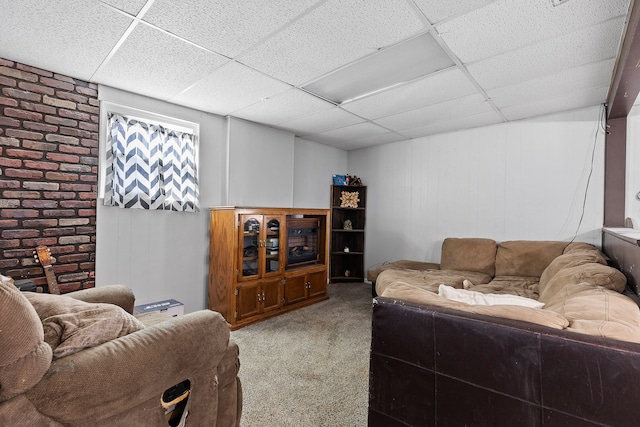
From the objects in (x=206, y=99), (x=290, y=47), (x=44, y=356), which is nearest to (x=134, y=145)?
(x=206, y=99)

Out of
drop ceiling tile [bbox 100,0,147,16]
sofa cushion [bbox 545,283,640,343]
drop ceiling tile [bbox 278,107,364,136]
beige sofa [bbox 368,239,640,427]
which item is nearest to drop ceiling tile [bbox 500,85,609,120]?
drop ceiling tile [bbox 278,107,364,136]

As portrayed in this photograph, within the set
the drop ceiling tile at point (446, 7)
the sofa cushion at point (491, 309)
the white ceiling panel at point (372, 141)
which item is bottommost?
the sofa cushion at point (491, 309)

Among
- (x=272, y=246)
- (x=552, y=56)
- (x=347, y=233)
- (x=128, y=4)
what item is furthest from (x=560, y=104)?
(x=128, y=4)

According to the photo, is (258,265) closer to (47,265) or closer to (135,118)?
(47,265)

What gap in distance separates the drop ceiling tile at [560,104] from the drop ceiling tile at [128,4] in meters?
3.45

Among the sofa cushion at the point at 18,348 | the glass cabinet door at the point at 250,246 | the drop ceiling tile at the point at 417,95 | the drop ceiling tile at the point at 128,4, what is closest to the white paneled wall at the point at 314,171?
the glass cabinet door at the point at 250,246

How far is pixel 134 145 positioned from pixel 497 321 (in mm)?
3263

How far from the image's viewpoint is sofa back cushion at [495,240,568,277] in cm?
323

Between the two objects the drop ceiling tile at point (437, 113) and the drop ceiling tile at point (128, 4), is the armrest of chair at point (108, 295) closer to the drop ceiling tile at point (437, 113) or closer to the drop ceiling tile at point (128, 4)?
the drop ceiling tile at point (128, 4)

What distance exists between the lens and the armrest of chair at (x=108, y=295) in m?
1.80

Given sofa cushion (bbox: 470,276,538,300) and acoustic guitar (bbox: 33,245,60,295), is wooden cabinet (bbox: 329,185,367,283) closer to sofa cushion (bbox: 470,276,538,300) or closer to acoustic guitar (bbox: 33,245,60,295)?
sofa cushion (bbox: 470,276,538,300)

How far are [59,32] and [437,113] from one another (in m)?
3.41

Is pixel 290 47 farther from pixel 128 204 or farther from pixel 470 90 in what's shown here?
pixel 128 204

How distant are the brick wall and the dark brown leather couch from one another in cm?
272
